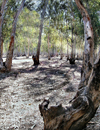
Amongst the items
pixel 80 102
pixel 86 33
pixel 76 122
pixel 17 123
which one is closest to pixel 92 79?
pixel 80 102

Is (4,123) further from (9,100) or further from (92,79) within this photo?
(92,79)

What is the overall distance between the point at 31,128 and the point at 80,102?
1.37 meters

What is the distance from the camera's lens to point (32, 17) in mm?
25062

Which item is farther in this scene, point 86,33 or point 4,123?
point 86,33

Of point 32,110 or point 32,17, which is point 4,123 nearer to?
point 32,110

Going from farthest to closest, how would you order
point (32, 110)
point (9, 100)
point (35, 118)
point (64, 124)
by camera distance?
point (9, 100)
point (32, 110)
point (35, 118)
point (64, 124)

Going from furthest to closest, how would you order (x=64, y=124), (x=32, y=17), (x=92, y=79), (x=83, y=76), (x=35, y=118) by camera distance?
(x=32, y=17) < (x=35, y=118) < (x=83, y=76) < (x=92, y=79) < (x=64, y=124)

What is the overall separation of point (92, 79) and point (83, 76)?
680mm

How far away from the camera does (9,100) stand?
4.96 meters

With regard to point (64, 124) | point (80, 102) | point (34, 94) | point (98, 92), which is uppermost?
point (98, 92)

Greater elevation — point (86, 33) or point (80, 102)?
point (86, 33)

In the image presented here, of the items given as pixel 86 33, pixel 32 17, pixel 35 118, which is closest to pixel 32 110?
pixel 35 118

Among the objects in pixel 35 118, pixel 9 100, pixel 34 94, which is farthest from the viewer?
pixel 34 94

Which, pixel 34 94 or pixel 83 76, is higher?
pixel 83 76
